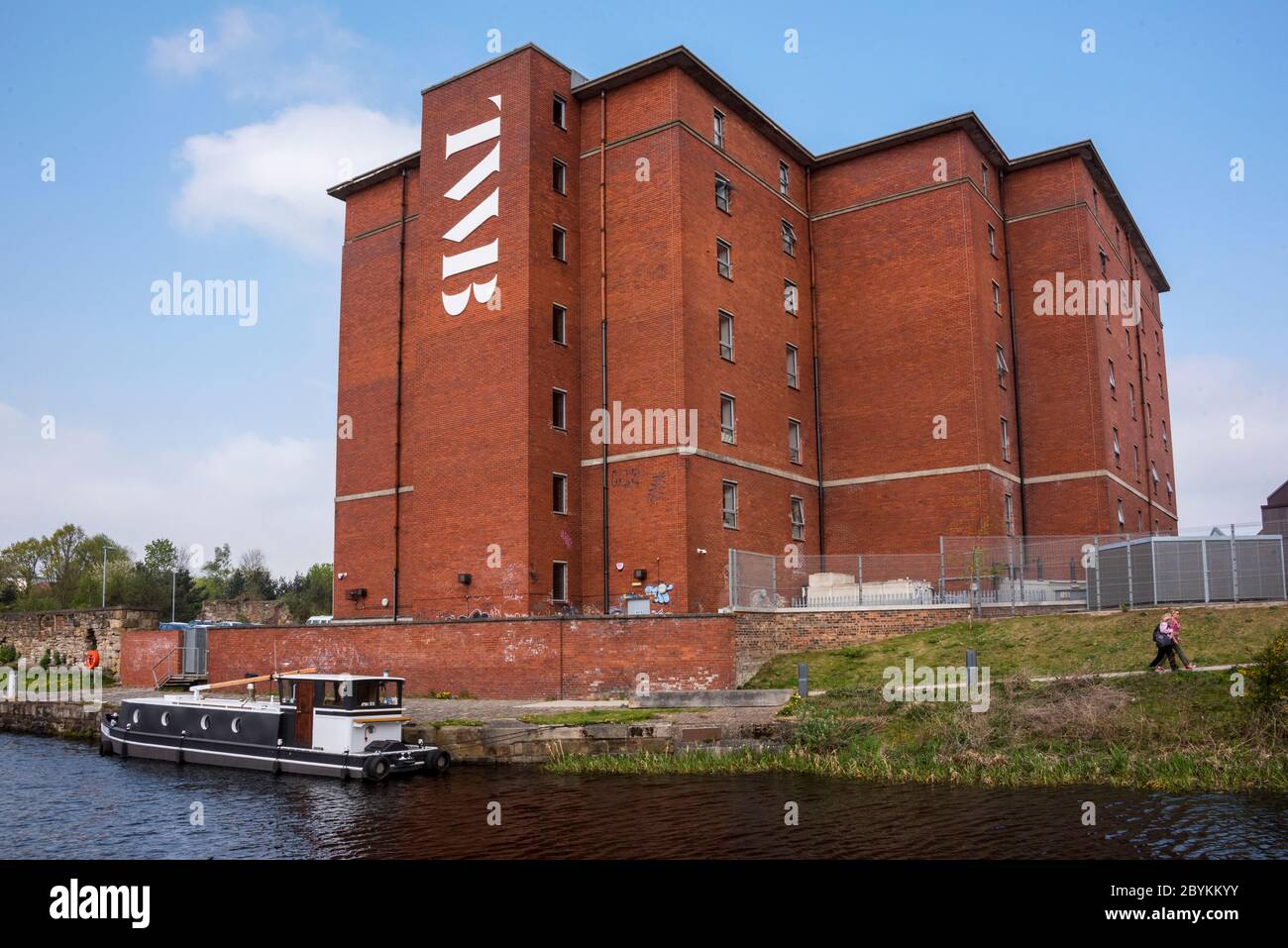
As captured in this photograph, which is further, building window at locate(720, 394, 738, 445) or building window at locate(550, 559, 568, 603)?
building window at locate(720, 394, 738, 445)

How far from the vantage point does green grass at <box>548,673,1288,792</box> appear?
18.1 metres

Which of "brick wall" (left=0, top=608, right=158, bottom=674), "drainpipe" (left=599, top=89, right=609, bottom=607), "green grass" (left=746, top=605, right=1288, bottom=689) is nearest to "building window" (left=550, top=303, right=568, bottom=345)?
"drainpipe" (left=599, top=89, right=609, bottom=607)

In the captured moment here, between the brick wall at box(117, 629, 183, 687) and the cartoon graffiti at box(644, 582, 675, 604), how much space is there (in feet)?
61.0

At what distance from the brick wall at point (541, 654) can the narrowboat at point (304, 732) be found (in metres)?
5.81

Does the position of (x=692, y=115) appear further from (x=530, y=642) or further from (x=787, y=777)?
(x=787, y=777)

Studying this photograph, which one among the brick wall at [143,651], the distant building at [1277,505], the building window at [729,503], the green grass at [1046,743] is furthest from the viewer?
the distant building at [1277,505]

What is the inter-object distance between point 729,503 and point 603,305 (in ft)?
26.7

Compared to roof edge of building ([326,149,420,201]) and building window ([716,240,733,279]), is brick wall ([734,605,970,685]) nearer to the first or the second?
building window ([716,240,733,279])

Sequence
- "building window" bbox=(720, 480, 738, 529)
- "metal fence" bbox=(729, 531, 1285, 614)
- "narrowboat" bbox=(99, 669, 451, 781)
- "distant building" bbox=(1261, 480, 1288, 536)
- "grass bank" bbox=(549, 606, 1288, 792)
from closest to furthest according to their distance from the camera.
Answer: "grass bank" bbox=(549, 606, 1288, 792), "narrowboat" bbox=(99, 669, 451, 781), "metal fence" bbox=(729, 531, 1285, 614), "building window" bbox=(720, 480, 738, 529), "distant building" bbox=(1261, 480, 1288, 536)

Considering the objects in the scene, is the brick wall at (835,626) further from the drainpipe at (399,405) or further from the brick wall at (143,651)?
the brick wall at (143,651)

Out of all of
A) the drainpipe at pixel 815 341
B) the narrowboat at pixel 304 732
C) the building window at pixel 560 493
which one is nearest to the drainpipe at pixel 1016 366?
the drainpipe at pixel 815 341

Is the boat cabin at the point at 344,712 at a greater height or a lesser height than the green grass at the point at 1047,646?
lesser

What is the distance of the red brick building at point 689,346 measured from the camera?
3534 cm

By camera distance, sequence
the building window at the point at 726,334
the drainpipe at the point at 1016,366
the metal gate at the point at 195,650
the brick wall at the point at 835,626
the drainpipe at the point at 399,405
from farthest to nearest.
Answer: the drainpipe at the point at 1016,366 < the drainpipe at the point at 399,405 < the metal gate at the point at 195,650 < the building window at the point at 726,334 < the brick wall at the point at 835,626
